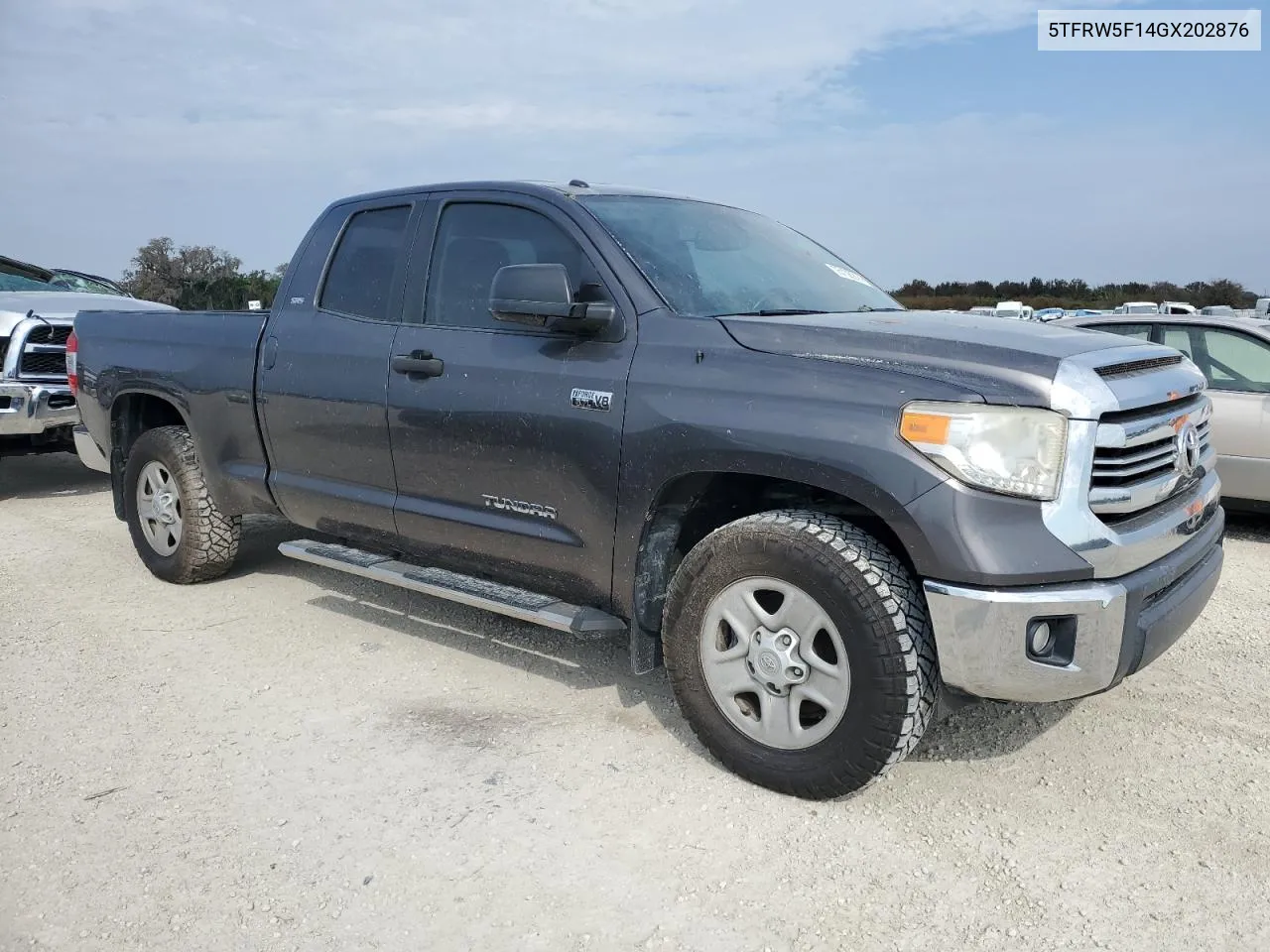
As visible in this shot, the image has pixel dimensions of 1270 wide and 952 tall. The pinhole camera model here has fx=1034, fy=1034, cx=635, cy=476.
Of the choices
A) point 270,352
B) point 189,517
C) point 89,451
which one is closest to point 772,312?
point 270,352

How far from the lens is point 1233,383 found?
6637 millimetres

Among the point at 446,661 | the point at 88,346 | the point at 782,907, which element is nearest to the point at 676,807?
the point at 782,907

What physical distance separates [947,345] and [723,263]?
3.76ft

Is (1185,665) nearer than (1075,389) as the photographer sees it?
No

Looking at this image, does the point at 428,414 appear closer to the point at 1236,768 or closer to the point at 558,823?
the point at 558,823

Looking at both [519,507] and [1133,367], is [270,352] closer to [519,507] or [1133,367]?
[519,507]

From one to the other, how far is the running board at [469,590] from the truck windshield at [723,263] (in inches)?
43.1

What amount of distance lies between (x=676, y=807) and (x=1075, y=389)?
5.37 ft

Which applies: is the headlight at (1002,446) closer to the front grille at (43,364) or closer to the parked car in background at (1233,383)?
the parked car in background at (1233,383)

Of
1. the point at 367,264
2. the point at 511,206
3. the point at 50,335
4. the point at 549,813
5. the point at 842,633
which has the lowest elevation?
the point at 549,813

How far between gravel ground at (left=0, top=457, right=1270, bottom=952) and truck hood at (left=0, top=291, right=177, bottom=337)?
441cm

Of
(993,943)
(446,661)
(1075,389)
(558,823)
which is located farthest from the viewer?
(446,661)

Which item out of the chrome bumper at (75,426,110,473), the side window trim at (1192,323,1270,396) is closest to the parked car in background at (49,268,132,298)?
the chrome bumper at (75,426,110,473)

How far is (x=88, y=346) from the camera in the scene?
5.61 metres
